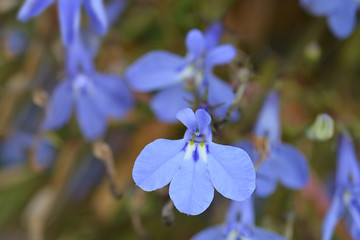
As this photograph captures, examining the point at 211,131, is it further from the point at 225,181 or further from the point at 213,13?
the point at 213,13

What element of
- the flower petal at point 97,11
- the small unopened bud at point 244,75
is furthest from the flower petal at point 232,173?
the flower petal at point 97,11

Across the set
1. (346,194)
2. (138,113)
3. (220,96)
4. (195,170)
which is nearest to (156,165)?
(195,170)

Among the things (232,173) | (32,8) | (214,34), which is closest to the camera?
(232,173)

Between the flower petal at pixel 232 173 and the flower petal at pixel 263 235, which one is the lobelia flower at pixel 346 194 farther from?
the flower petal at pixel 232 173

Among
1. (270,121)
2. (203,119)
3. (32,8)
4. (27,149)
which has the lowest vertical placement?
(27,149)

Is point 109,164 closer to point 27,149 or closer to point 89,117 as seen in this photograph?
point 89,117

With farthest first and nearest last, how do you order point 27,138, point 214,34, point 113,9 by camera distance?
point 27,138, point 113,9, point 214,34

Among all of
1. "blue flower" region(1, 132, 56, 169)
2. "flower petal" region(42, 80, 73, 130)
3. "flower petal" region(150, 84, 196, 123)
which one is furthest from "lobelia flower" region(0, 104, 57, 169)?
"flower petal" region(150, 84, 196, 123)

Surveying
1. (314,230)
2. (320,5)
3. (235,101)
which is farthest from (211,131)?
Result: (314,230)
